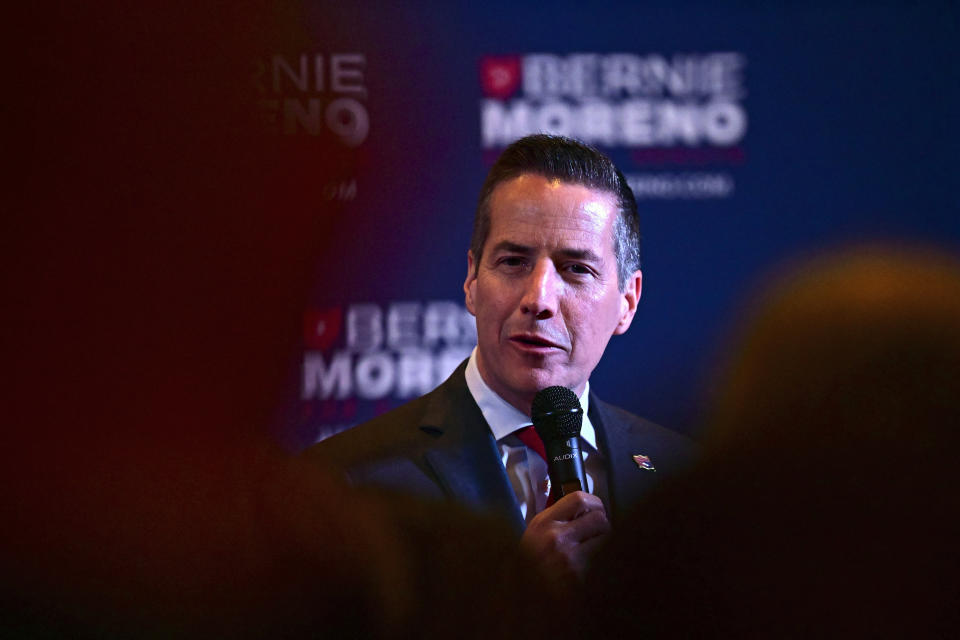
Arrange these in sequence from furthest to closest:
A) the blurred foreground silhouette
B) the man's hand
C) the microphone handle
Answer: the microphone handle < the man's hand < the blurred foreground silhouette

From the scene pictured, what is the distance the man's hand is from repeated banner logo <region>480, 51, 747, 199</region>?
1.58 metres

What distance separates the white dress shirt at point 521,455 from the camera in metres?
1.94

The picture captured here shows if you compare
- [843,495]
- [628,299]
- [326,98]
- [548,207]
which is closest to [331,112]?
[326,98]

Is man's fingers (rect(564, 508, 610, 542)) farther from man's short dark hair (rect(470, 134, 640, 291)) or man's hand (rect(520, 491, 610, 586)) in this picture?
man's short dark hair (rect(470, 134, 640, 291))

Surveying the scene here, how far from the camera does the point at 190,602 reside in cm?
71

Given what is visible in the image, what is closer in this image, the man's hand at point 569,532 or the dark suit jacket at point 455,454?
the man's hand at point 569,532

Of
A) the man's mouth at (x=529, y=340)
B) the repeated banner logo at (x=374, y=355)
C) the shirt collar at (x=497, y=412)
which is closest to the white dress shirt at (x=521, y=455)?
the shirt collar at (x=497, y=412)

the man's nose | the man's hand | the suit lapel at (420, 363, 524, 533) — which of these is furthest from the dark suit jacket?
the man's hand

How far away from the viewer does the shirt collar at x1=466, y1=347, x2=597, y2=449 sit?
6.55 ft

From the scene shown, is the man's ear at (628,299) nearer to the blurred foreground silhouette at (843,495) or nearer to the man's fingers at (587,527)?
the man's fingers at (587,527)

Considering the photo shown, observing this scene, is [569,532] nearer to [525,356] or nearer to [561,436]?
[561,436]

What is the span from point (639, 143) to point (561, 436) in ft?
4.84

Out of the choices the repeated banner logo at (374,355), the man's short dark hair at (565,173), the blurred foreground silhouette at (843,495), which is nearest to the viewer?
the blurred foreground silhouette at (843,495)

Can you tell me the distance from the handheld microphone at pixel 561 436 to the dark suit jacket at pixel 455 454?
305mm
